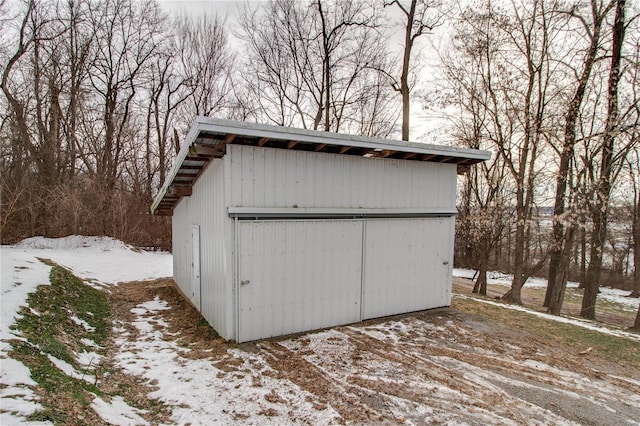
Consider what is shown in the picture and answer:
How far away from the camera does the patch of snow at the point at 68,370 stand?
3.17 m

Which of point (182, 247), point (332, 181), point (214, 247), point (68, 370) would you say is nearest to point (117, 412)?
point (68, 370)

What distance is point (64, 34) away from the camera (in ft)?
50.3

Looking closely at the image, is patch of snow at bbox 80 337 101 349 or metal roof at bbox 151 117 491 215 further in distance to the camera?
patch of snow at bbox 80 337 101 349

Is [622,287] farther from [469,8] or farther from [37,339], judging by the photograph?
[37,339]

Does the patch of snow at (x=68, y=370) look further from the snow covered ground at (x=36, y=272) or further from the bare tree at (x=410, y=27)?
the bare tree at (x=410, y=27)

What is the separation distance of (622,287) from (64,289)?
26753 mm

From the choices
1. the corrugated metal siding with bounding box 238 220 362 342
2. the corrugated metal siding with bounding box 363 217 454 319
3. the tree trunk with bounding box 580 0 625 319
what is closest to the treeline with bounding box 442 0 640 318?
the tree trunk with bounding box 580 0 625 319

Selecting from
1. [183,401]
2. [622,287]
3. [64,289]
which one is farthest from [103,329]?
[622,287]

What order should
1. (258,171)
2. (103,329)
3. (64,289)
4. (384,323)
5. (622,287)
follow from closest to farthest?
(258,171) → (103,329) → (384,323) → (64,289) → (622,287)

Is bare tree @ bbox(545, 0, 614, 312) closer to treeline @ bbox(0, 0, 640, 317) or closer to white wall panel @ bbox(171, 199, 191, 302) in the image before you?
treeline @ bbox(0, 0, 640, 317)

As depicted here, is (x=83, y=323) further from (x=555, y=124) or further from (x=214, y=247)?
(x=555, y=124)

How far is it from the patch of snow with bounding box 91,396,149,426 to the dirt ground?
20 cm

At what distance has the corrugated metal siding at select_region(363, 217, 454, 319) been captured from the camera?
18.8 feet

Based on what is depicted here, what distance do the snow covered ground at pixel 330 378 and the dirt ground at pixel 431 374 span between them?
0.02m
